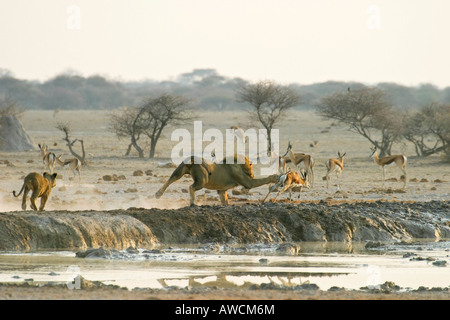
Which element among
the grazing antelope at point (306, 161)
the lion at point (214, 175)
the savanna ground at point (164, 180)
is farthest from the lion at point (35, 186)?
the grazing antelope at point (306, 161)

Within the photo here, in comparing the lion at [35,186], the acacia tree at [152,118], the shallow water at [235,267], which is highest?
the acacia tree at [152,118]

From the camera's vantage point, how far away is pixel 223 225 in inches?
656

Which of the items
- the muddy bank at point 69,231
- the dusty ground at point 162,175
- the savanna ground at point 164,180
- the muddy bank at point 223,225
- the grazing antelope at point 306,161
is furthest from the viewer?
the grazing antelope at point 306,161

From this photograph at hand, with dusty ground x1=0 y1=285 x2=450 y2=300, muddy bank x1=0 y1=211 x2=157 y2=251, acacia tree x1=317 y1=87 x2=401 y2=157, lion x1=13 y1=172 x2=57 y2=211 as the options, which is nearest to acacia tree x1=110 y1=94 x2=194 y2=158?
acacia tree x1=317 y1=87 x2=401 y2=157

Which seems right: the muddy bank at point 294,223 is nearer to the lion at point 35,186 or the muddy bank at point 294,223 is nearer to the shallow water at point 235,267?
the shallow water at point 235,267

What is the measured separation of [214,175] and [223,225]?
195 cm

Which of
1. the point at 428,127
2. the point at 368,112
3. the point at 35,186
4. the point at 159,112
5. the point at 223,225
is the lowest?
the point at 223,225

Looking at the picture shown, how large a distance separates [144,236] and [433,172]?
816 inches

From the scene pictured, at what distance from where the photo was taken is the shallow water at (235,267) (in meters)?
11.6

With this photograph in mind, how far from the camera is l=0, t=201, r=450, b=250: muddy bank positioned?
14867mm

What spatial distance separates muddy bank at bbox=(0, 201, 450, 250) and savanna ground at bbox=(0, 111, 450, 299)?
3780 millimetres

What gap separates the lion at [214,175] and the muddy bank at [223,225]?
0.62m

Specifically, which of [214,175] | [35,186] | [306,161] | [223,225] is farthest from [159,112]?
[223,225]

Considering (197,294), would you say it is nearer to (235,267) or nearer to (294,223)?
(235,267)
